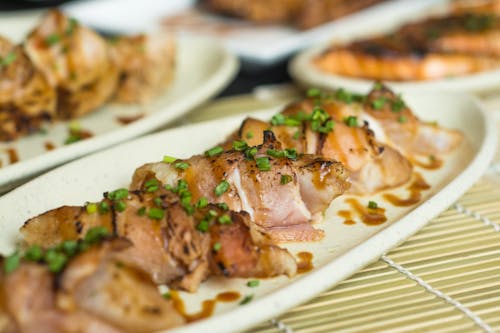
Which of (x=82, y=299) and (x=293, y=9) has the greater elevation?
(x=293, y=9)

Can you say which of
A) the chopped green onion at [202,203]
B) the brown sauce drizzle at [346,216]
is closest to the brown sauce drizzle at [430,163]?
the brown sauce drizzle at [346,216]

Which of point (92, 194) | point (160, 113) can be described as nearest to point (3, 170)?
point (92, 194)

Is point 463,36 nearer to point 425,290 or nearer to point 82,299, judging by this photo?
point 425,290

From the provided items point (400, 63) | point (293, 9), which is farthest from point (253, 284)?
point (293, 9)

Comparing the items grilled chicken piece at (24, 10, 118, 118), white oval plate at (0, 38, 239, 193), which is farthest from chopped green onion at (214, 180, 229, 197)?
grilled chicken piece at (24, 10, 118, 118)

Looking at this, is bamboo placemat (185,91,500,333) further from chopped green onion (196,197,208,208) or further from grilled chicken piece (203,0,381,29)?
grilled chicken piece (203,0,381,29)
